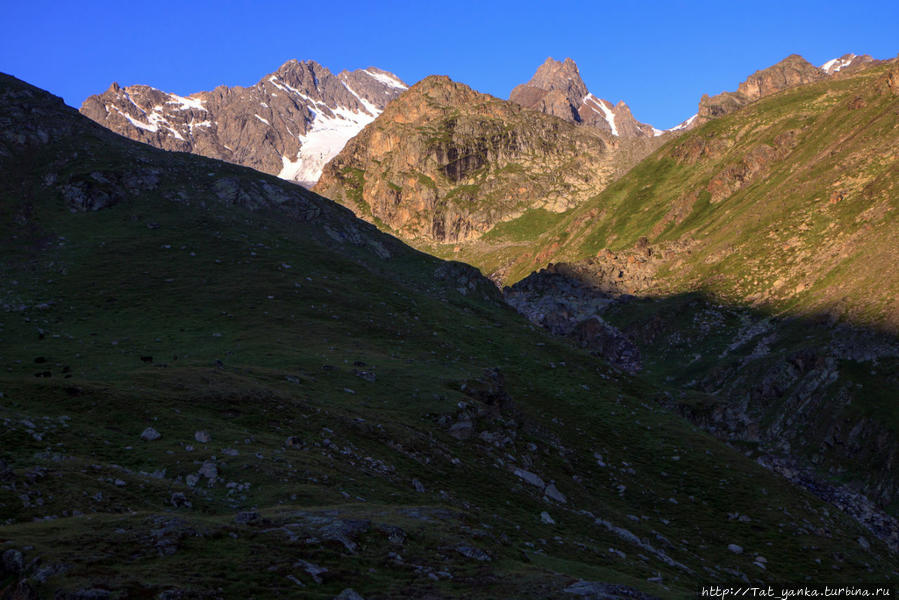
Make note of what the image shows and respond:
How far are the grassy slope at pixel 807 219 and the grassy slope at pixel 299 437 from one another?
56.9 metres

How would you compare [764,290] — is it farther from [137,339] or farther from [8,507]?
[8,507]

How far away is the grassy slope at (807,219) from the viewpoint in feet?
325

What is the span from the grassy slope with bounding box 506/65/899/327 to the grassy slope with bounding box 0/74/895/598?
56869 millimetres

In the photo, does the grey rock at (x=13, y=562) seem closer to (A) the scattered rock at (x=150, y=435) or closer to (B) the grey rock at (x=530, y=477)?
(A) the scattered rock at (x=150, y=435)

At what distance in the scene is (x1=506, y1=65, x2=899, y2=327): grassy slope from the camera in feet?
325

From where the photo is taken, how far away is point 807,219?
12544cm

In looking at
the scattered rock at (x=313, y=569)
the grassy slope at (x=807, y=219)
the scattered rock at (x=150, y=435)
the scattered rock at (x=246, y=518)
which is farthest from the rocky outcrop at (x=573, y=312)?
the scattered rock at (x=313, y=569)

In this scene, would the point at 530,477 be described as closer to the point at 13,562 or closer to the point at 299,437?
the point at 299,437

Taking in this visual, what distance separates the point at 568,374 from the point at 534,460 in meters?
25.6

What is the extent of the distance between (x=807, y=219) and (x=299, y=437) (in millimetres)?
127401

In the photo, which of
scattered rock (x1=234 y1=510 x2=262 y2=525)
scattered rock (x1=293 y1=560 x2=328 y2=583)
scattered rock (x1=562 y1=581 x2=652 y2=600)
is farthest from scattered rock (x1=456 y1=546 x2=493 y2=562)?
scattered rock (x1=234 y1=510 x2=262 y2=525)

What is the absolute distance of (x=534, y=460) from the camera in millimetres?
38750

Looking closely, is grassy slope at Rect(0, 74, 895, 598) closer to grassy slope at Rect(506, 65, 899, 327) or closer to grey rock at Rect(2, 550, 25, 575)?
grey rock at Rect(2, 550, 25, 575)

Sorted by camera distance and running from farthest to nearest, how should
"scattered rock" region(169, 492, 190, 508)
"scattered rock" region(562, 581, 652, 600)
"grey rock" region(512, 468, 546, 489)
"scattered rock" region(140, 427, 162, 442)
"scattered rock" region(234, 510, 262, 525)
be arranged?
"grey rock" region(512, 468, 546, 489) < "scattered rock" region(140, 427, 162, 442) < "scattered rock" region(169, 492, 190, 508) < "scattered rock" region(234, 510, 262, 525) < "scattered rock" region(562, 581, 652, 600)
